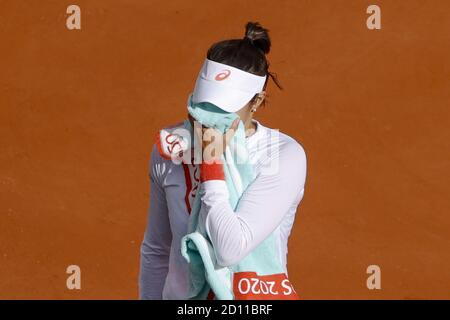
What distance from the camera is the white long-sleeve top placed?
3.68 m

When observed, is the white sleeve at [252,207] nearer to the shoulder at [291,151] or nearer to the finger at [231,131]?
the shoulder at [291,151]

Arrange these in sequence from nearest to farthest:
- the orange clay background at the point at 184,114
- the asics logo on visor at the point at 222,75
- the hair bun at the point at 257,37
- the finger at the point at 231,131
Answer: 1. the finger at the point at 231,131
2. the asics logo on visor at the point at 222,75
3. the hair bun at the point at 257,37
4. the orange clay background at the point at 184,114

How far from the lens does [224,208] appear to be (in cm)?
367

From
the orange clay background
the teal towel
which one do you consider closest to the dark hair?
the teal towel

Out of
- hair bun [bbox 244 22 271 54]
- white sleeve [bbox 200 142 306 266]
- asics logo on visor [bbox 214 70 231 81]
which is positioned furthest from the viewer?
hair bun [bbox 244 22 271 54]

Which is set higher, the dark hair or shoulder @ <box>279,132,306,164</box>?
the dark hair

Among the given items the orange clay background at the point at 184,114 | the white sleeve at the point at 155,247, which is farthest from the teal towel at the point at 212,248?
the orange clay background at the point at 184,114

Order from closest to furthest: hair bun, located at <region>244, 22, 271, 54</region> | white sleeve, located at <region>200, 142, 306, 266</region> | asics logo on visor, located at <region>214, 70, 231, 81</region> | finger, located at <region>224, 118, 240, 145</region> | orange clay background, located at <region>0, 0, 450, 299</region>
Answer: white sleeve, located at <region>200, 142, 306, 266</region>, finger, located at <region>224, 118, 240, 145</region>, asics logo on visor, located at <region>214, 70, 231, 81</region>, hair bun, located at <region>244, 22, 271, 54</region>, orange clay background, located at <region>0, 0, 450, 299</region>

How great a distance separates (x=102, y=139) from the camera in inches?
408

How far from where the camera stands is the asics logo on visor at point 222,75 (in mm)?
3879

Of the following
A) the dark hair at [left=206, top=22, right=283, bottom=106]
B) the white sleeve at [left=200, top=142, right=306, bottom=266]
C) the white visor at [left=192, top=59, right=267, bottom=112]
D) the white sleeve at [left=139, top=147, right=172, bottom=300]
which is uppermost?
the dark hair at [left=206, top=22, right=283, bottom=106]

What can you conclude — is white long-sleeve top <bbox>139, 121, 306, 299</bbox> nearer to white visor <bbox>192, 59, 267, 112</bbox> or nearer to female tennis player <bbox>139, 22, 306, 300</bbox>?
female tennis player <bbox>139, 22, 306, 300</bbox>

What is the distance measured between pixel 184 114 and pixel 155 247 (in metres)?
6.19
